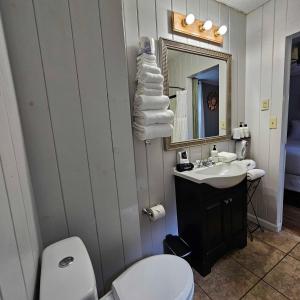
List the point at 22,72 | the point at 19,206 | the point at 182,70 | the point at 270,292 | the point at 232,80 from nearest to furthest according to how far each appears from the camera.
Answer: the point at 19,206 < the point at 22,72 < the point at 270,292 < the point at 182,70 < the point at 232,80

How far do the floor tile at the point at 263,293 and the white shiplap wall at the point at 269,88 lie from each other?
0.83 metres

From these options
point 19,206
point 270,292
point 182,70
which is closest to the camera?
point 19,206

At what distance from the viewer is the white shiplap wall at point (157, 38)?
4.32ft

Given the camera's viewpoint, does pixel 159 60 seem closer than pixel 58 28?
No

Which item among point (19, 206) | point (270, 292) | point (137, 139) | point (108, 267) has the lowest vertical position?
point (270, 292)

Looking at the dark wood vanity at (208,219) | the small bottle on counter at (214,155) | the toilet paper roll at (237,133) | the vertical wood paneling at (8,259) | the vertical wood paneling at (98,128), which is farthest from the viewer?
the toilet paper roll at (237,133)

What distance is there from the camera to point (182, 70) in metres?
1.55

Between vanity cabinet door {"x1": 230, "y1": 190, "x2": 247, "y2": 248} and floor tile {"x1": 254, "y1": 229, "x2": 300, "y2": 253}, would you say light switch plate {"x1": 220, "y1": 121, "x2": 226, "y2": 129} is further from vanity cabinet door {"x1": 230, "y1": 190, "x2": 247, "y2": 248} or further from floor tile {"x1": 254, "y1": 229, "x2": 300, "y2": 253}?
floor tile {"x1": 254, "y1": 229, "x2": 300, "y2": 253}

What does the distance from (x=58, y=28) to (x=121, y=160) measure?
2.50 feet

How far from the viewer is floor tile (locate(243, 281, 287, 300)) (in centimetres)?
125

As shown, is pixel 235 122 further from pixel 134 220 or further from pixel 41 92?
pixel 41 92

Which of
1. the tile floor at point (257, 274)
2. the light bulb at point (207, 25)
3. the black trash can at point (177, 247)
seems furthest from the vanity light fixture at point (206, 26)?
the tile floor at point (257, 274)

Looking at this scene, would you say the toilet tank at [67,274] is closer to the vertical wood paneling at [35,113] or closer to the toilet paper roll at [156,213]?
Answer: the vertical wood paneling at [35,113]

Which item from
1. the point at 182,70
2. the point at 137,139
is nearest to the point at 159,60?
the point at 182,70
